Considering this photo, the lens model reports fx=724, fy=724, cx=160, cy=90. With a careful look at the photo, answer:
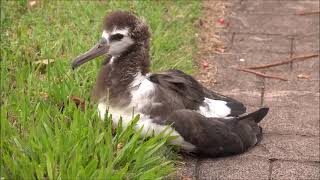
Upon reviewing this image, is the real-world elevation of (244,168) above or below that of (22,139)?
below

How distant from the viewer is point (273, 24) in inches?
262

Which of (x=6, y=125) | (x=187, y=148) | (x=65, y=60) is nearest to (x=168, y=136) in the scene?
(x=187, y=148)

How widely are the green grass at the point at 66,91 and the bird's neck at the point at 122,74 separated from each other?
14 cm

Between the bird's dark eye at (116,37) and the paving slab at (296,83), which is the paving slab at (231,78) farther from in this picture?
the bird's dark eye at (116,37)

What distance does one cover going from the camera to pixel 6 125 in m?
3.78

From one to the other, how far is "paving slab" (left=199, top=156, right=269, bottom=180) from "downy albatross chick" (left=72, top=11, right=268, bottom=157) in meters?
0.06

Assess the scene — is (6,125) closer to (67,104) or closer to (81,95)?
(67,104)

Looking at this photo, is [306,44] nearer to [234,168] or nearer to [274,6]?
[274,6]

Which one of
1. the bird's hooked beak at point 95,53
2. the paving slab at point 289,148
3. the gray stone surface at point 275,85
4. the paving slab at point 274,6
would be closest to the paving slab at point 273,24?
the gray stone surface at point 275,85

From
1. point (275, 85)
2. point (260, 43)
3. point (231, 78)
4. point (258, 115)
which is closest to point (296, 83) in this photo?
point (275, 85)

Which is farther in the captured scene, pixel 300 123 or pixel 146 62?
pixel 300 123

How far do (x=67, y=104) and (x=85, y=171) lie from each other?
0.96 m

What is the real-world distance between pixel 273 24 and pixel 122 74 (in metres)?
2.75

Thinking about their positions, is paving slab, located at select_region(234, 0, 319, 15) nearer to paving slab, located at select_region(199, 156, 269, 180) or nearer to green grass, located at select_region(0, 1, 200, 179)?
green grass, located at select_region(0, 1, 200, 179)
